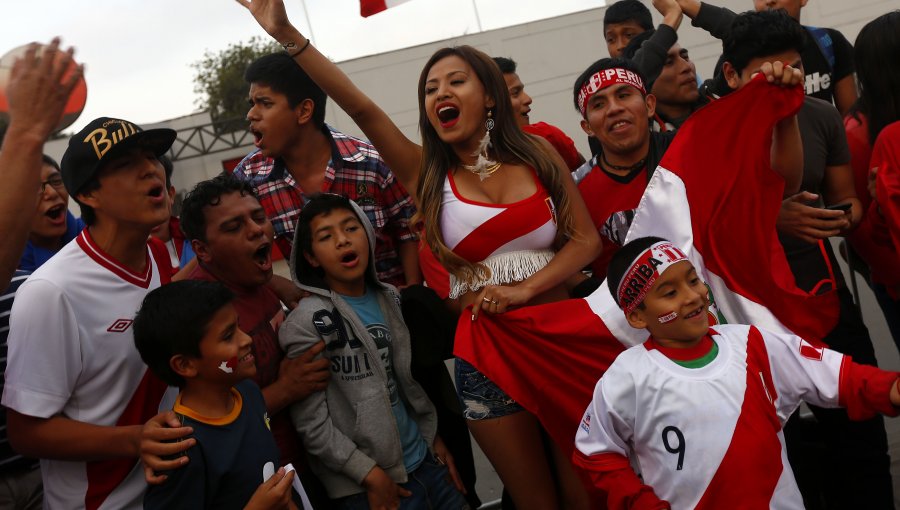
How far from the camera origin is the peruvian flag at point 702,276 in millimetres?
3209

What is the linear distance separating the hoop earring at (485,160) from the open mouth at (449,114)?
Answer: 15 centimetres

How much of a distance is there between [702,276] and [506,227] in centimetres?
79

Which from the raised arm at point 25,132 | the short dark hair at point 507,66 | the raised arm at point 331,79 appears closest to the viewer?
the raised arm at point 25,132

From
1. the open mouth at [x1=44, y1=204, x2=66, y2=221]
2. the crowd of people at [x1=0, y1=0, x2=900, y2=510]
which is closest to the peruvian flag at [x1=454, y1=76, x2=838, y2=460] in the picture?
the crowd of people at [x1=0, y1=0, x2=900, y2=510]

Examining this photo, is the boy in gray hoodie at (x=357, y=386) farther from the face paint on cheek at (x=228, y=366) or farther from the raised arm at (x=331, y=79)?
the face paint on cheek at (x=228, y=366)

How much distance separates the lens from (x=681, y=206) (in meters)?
3.33

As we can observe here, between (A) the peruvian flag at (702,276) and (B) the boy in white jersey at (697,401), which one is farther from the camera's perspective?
(A) the peruvian flag at (702,276)

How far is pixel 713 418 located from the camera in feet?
8.64

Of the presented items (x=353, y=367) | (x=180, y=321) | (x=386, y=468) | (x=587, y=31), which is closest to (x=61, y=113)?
(x=180, y=321)

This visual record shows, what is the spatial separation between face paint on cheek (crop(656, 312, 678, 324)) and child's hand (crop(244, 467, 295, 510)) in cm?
128

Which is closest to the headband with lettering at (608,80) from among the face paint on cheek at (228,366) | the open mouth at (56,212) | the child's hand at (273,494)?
the face paint on cheek at (228,366)

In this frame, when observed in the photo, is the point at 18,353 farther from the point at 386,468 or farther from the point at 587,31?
the point at 587,31

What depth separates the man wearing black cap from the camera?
263 cm

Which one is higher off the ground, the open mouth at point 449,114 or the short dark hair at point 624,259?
the open mouth at point 449,114
